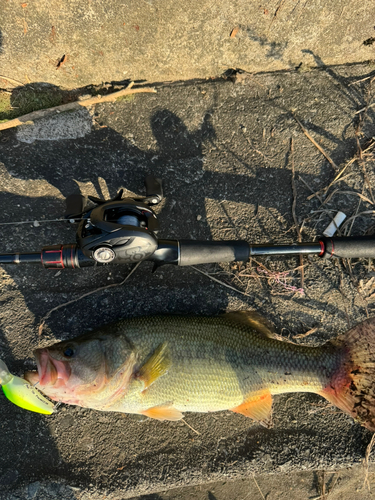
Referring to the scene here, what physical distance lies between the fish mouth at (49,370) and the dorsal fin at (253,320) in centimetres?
137

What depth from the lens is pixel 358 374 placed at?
8.23 ft

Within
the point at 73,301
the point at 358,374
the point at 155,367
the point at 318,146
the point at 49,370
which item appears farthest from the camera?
the point at 318,146

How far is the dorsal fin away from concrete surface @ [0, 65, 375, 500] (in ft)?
0.62

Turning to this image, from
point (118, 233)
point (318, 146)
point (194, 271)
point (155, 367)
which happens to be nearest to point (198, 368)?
point (155, 367)

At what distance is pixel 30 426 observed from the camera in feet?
8.89

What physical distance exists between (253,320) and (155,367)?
941 mm

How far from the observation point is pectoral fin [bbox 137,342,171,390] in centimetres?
229

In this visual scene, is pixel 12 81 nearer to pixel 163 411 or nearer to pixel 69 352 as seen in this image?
pixel 69 352

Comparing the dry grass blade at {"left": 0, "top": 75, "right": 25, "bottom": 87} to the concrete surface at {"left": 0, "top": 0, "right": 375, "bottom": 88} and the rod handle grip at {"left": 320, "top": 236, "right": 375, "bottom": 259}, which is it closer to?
the concrete surface at {"left": 0, "top": 0, "right": 375, "bottom": 88}

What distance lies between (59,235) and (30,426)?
1.78m

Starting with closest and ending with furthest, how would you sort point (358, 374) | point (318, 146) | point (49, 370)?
point (49, 370) → point (358, 374) → point (318, 146)

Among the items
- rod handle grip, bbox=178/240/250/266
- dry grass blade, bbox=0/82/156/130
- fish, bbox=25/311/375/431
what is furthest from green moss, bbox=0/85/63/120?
fish, bbox=25/311/375/431

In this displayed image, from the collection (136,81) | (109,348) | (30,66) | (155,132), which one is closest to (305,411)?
(109,348)

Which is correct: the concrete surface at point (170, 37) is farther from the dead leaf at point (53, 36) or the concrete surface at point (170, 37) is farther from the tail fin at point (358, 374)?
the tail fin at point (358, 374)
